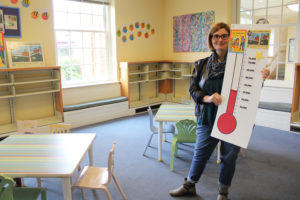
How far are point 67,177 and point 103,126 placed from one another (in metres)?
3.13

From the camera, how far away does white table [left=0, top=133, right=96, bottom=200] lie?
1.70 m

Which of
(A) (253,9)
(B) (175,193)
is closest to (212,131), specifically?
(B) (175,193)

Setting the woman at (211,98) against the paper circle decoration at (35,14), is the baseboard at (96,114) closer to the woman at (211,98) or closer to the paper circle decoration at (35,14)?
the paper circle decoration at (35,14)

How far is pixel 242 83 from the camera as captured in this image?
1.82m

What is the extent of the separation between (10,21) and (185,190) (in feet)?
12.5

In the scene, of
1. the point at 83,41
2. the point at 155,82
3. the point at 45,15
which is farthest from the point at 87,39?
the point at 155,82

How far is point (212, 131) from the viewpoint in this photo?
6.33 feet

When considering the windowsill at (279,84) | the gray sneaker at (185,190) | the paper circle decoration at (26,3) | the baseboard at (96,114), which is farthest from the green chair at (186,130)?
the paper circle decoration at (26,3)

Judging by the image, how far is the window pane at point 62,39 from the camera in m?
→ 4.87

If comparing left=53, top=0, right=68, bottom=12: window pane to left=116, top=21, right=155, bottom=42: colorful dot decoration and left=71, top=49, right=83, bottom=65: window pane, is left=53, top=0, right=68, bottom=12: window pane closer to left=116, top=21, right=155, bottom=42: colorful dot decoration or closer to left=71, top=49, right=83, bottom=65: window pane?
left=71, top=49, right=83, bottom=65: window pane

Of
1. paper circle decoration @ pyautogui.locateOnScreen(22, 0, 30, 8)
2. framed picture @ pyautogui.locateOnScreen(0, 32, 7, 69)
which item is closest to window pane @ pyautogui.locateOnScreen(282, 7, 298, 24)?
paper circle decoration @ pyautogui.locateOnScreen(22, 0, 30, 8)

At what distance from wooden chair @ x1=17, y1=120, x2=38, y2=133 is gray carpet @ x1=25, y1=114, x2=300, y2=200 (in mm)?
599

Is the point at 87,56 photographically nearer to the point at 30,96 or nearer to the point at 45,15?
the point at 45,15

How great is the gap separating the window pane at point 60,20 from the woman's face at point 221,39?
383 cm
